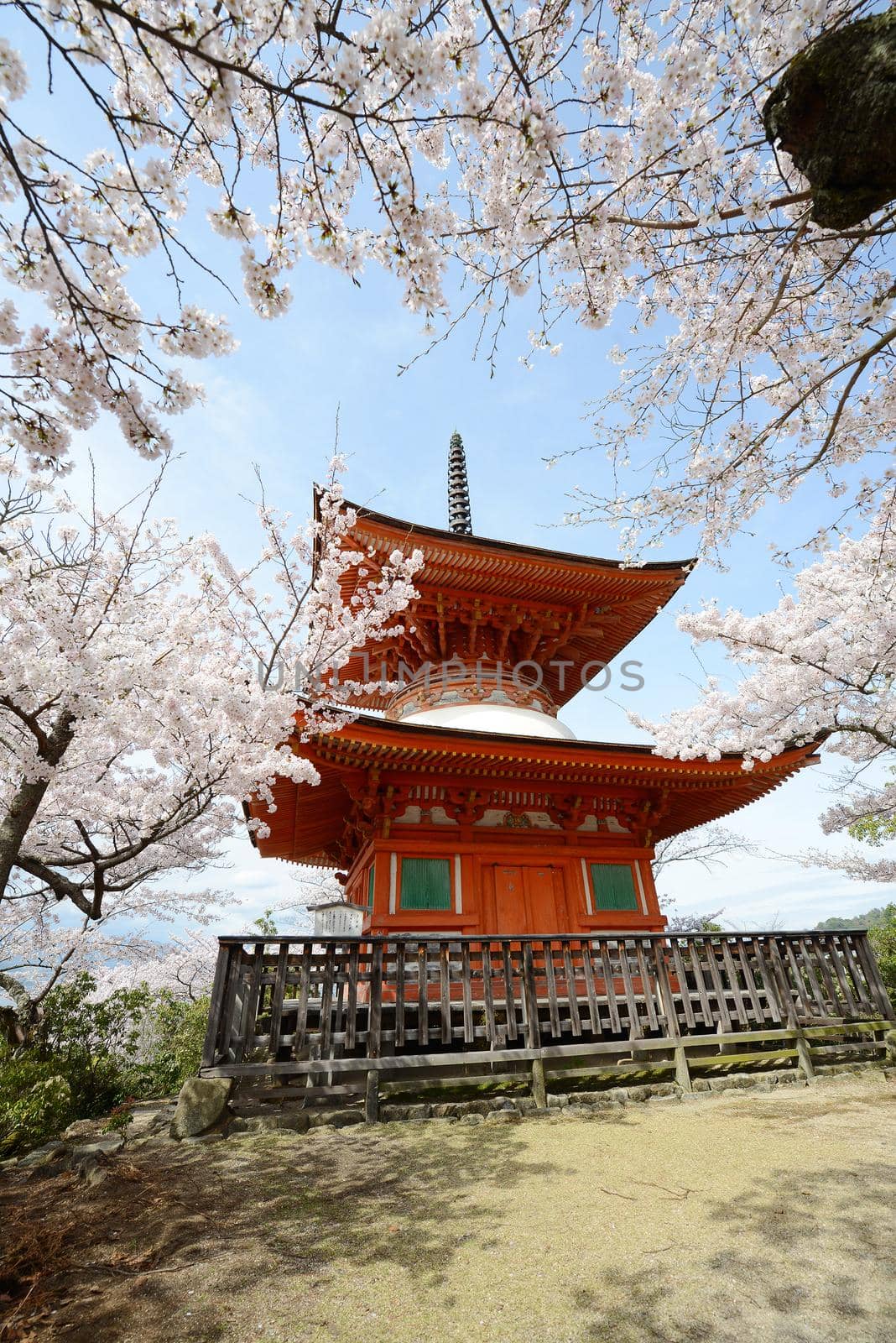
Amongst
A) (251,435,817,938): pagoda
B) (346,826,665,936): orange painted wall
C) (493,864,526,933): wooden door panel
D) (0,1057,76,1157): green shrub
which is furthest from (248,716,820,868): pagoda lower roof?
(0,1057,76,1157): green shrub

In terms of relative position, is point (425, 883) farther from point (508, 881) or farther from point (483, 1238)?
point (483, 1238)

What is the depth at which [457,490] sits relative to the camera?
1961cm

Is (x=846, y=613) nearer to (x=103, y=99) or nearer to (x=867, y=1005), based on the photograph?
(x=867, y=1005)

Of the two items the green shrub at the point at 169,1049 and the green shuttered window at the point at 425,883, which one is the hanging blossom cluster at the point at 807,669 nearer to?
the green shuttered window at the point at 425,883

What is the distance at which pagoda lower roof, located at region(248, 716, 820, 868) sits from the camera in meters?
8.78

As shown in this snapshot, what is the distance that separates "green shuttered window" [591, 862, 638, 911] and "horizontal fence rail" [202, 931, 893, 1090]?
1353mm

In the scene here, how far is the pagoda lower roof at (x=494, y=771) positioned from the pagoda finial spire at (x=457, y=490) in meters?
9.95

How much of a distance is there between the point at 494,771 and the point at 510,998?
360 centimetres

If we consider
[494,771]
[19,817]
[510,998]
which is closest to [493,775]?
[494,771]

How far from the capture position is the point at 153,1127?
5.93 meters

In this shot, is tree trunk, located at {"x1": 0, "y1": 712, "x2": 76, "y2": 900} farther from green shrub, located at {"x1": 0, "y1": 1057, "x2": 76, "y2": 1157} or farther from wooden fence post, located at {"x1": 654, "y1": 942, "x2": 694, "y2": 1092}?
wooden fence post, located at {"x1": 654, "y1": 942, "x2": 694, "y2": 1092}

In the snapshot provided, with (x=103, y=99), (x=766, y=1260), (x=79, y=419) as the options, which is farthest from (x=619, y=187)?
(x=766, y=1260)

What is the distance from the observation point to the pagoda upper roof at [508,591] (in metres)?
11.0

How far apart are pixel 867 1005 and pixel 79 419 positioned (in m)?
10.9
